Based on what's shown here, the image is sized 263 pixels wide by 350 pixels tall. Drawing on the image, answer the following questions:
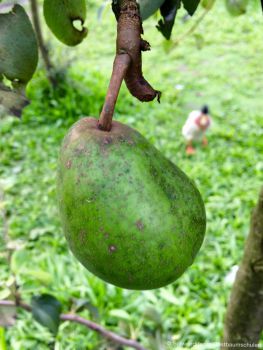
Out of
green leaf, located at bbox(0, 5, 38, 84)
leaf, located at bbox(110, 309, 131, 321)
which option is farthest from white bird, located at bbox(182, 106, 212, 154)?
green leaf, located at bbox(0, 5, 38, 84)

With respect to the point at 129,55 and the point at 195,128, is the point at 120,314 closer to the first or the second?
the point at 195,128

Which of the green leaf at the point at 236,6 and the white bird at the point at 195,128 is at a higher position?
the green leaf at the point at 236,6

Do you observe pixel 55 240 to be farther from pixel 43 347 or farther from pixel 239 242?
pixel 239 242

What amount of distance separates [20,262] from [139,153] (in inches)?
44.8

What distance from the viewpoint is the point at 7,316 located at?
1.18 metres

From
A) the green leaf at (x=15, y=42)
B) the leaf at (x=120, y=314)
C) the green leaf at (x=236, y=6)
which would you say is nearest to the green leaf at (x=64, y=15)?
the green leaf at (x=15, y=42)

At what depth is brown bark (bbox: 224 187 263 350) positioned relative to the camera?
900 mm

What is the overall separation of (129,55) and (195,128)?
2.79 meters

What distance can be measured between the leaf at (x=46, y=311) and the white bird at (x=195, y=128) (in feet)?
6.92

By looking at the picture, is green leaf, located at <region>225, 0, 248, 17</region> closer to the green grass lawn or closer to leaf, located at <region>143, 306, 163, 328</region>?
the green grass lawn

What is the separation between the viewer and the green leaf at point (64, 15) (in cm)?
69

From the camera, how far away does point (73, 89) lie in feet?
13.1

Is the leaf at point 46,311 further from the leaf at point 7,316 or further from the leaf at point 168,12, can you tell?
the leaf at point 168,12

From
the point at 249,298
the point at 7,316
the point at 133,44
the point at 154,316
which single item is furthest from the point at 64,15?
the point at 154,316
